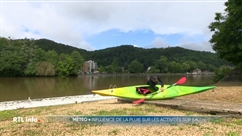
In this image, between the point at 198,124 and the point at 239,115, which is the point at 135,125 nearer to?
the point at 198,124

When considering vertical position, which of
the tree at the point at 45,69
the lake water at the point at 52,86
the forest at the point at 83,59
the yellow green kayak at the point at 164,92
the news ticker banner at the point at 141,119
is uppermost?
the forest at the point at 83,59

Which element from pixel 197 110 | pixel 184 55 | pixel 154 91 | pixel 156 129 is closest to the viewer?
pixel 156 129

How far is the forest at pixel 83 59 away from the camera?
53625mm

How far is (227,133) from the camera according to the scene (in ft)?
15.2

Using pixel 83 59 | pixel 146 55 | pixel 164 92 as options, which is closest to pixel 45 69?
pixel 83 59

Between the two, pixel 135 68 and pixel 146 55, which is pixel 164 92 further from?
pixel 146 55

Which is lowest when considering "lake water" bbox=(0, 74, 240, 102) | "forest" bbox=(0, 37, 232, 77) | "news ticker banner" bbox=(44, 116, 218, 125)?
"lake water" bbox=(0, 74, 240, 102)

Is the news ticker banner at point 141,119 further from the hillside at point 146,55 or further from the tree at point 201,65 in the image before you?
the tree at point 201,65

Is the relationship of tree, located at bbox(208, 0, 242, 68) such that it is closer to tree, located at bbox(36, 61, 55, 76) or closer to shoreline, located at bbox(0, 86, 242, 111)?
shoreline, located at bbox(0, 86, 242, 111)

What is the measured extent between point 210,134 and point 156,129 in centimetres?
123

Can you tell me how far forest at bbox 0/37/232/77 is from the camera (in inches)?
2111

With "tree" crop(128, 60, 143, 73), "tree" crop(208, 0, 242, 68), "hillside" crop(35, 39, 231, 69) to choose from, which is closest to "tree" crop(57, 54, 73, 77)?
"tree" crop(208, 0, 242, 68)

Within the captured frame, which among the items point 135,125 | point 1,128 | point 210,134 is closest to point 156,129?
point 135,125

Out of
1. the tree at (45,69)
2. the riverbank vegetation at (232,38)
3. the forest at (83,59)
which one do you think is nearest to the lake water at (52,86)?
the riverbank vegetation at (232,38)
